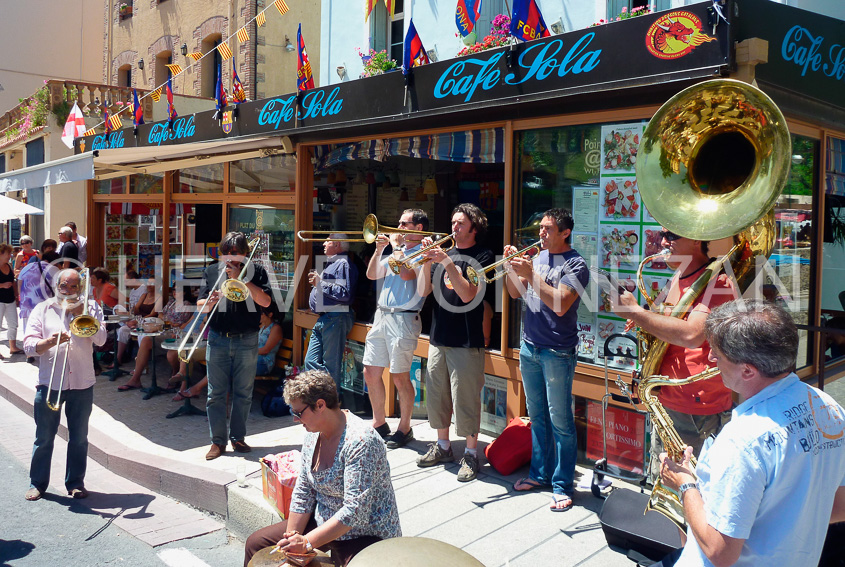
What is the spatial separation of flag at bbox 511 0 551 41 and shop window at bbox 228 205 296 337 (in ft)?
11.8

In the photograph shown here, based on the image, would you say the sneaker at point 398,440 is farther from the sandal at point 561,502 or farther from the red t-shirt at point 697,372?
the red t-shirt at point 697,372

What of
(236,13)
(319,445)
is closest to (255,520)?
(319,445)

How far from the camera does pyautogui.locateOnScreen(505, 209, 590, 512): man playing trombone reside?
434cm

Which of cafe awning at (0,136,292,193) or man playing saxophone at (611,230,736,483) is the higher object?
cafe awning at (0,136,292,193)

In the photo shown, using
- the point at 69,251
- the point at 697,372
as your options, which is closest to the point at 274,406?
the point at 697,372

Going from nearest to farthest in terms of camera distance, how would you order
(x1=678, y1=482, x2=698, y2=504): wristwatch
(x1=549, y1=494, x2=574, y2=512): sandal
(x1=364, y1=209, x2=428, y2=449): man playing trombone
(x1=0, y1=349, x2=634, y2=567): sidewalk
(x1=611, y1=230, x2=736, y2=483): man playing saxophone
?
1. (x1=678, y1=482, x2=698, y2=504): wristwatch
2. (x1=611, y1=230, x2=736, y2=483): man playing saxophone
3. (x1=0, y1=349, x2=634, y2=567): sidewalk
4. (x1=549, y1=494, x2=574, y2=512): sandal
5. (x1=364, y1=209, x2=428, y2=449): man playing trombone

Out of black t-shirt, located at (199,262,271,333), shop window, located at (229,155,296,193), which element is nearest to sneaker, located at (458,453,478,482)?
A: black t-shirt, located at (199,262,271,333)

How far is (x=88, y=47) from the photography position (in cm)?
2336

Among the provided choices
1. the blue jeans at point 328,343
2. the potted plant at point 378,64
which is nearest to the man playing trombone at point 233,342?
the blue jeans at point 328,343

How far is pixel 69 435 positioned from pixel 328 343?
88.5 inches

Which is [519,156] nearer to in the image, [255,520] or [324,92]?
[324,92]

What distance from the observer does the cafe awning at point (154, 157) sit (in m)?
→ 7.81

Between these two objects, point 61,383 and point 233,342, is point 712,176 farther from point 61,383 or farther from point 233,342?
point 61,383

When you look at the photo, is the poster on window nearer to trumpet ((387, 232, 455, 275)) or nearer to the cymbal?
trumpet ((387, 232, 455, 275))
